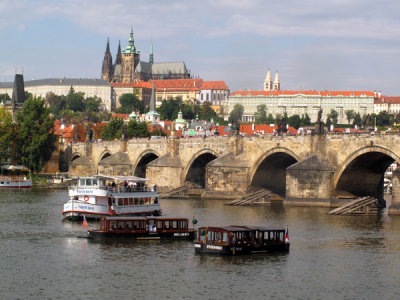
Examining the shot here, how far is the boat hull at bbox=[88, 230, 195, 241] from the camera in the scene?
1747 inches

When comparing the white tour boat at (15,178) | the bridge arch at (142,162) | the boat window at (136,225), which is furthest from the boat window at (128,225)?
the bridge arch at (142,162)

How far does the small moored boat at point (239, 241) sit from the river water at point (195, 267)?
56cm

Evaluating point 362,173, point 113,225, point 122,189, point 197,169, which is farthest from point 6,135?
point 113,225

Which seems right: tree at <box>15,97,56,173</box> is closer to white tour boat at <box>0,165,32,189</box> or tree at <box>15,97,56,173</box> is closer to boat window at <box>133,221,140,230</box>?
white tour boat at <box>0,165,32,189</box>

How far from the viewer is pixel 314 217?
5528 cm

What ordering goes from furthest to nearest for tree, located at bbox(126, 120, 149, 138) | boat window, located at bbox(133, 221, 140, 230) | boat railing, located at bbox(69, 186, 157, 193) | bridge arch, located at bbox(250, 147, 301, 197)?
tree, located at bbox(126, 120, 149, 138) → bridge arch, located at bbox(250, 147, 301, 197) → boat railing, located at bbox(69, 186, 157, 193) → boat window, located at bbox(133, 221, 140, 230)

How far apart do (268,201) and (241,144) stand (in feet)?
24.3

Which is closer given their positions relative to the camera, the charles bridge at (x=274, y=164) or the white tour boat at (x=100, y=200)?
the white tour boat at (x=100, y=200)

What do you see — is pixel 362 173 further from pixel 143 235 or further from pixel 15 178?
pixel 15 178

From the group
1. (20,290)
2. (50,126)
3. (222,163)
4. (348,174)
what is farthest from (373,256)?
(50,126)

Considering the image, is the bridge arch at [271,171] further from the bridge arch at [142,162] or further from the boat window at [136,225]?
the boat window at [136,225]

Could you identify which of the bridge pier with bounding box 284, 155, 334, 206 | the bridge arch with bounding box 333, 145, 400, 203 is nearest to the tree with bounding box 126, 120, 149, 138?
the bridge pier with bounding box 284, 155, 334, 206

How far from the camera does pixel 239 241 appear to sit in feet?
129

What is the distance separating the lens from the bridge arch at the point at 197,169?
7971 cm
